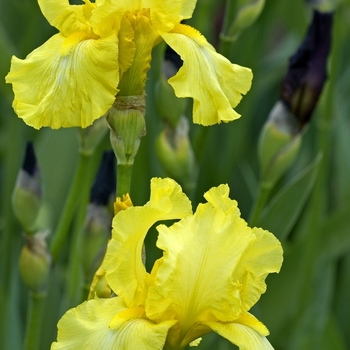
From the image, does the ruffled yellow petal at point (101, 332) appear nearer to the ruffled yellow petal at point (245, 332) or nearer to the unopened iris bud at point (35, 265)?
the ruffled yellow petal at point (245, 332)

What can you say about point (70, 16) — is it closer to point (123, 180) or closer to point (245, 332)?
point (123, 180)

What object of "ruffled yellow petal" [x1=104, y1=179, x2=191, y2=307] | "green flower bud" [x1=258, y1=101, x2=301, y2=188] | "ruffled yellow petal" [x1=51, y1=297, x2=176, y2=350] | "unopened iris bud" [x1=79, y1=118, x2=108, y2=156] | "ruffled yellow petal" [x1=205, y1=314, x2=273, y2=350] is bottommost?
"green flower bud" [x1=258, y1=101, x2=301, y2=188]

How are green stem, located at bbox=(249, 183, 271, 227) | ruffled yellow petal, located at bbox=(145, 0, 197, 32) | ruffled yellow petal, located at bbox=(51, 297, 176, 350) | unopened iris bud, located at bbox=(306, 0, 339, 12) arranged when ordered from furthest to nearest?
unopened iris bud, located at bbox=(306, 0, 339, 12), green stem, located at bbox=(249, 183, 271, 227), ruffled yellow petal, located at bbox=(145, 0, 197, 32), ruffled yellow petal, located at bbox=(51, 297, 176, 350)

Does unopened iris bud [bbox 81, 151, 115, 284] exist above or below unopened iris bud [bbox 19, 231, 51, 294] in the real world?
above

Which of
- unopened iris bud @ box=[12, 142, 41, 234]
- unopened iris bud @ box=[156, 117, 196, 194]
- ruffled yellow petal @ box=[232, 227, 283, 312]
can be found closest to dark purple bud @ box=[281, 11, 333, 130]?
unopened iris bud @ box=[156, 117, 196, 194]

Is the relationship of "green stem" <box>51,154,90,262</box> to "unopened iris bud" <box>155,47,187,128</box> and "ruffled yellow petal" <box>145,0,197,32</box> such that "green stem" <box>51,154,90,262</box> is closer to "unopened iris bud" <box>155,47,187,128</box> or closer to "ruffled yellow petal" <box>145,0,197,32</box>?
"unopened iris bud" <box>155,47,187,128</box>

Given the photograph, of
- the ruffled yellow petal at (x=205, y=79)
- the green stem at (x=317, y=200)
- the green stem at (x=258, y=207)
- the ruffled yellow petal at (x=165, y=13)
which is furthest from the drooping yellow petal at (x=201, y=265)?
the green stem at (x=317, y=200)
